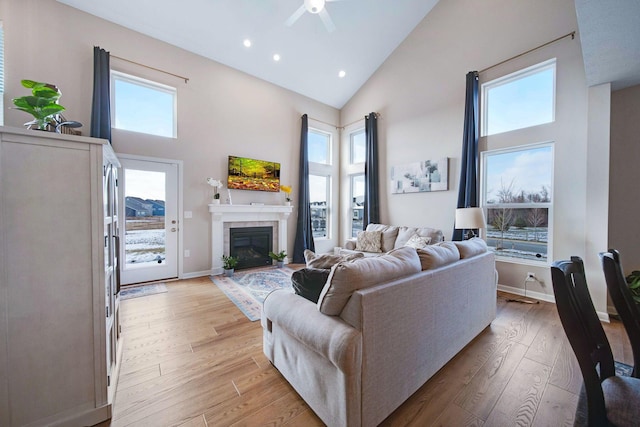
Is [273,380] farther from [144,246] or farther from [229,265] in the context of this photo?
[144,246]

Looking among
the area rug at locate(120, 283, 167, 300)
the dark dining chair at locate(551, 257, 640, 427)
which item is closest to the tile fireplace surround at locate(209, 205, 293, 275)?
the area rug at locate(120, 283, 167, 300)

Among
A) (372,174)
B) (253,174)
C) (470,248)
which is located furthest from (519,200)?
(253,174)

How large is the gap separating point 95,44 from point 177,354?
4418mm

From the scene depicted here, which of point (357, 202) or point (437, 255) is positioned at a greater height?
point (357, 202)

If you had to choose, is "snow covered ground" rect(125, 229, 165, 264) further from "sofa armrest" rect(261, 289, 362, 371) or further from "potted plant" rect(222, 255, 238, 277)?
"sofa armrest" rect(261, 289, 362, 371)

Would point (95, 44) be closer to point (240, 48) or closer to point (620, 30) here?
point (240, 48)

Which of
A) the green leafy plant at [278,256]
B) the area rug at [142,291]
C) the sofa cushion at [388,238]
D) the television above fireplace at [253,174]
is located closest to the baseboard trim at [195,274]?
the area rug at [142,291]

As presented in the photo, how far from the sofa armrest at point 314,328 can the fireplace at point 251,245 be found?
321cm

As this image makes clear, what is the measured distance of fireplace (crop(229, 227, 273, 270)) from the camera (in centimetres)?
479

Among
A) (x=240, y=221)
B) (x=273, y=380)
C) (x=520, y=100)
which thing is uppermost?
(x=520, y=100)

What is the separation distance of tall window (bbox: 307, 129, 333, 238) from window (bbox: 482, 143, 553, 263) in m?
3.41

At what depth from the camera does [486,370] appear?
1.87 meters

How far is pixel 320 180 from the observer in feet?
20.4

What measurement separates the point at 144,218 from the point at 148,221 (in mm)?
73
